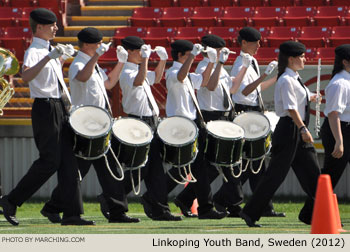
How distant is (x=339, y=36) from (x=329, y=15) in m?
1.29

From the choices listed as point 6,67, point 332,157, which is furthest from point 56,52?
point 332,157

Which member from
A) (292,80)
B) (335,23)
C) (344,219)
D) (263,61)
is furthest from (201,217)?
(335,23)

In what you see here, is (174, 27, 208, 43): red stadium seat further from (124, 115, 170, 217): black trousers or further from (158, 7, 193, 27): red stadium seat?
(124, 115, 170, 217): black trousers

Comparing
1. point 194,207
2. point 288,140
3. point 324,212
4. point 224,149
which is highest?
point 288,140

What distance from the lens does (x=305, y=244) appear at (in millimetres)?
8141

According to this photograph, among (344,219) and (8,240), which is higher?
(8,240)

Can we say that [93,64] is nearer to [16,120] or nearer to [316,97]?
[316,97]

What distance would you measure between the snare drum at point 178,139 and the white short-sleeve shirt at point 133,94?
0.33 meters

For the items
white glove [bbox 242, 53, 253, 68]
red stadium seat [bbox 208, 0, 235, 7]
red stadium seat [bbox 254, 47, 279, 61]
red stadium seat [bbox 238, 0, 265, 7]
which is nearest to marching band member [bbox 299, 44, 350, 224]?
white glove [bbox 242, 53, 253, 68]

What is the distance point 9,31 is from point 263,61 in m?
6.28

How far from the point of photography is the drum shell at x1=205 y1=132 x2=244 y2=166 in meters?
11.1

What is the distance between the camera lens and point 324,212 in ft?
27.9

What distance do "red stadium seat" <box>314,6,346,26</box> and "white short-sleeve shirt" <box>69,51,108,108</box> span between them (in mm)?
8436

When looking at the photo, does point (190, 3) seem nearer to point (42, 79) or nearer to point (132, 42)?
point (132, 42)
